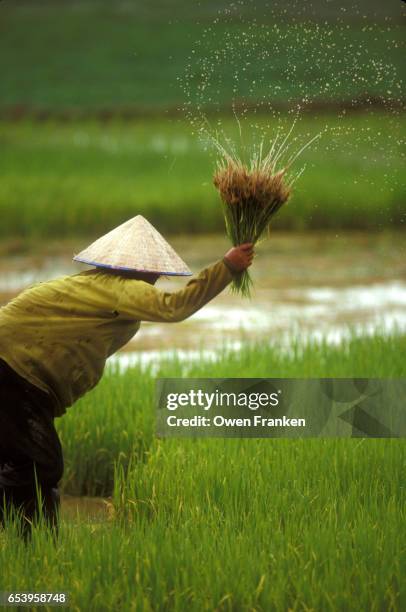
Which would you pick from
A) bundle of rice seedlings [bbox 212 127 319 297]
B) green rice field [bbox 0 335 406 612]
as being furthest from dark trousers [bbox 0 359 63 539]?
bundle of rice seedlings [bbox 212 127 319 297]

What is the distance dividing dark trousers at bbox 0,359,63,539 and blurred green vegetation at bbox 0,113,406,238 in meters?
4.43

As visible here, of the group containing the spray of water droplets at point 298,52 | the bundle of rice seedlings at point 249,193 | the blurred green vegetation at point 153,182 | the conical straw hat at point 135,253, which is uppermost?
the blurred green vegetation at point 153,182

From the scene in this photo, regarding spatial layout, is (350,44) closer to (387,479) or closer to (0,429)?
(387,479)

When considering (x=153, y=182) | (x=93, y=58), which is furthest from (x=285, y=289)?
(x=93, y=58)

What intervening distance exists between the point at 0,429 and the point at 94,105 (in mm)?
9540

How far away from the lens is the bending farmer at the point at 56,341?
2.81 meters

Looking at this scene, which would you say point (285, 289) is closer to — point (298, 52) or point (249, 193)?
point (298, 52)

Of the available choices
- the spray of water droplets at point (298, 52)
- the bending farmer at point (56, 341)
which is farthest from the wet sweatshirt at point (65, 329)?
the spray of water droplets at point (298, 52)

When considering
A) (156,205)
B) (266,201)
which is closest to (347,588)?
(266,201)

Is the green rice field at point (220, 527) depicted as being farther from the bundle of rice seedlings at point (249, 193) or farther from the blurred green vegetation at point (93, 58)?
the blurred green vegetation at point (93, 58)

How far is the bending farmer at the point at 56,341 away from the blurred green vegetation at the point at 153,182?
4371 millimetres

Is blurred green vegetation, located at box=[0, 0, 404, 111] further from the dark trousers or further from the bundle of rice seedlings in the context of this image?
the dark trousers

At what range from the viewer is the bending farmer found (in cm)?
281

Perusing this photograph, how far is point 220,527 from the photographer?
9.62 ft
